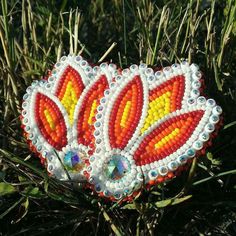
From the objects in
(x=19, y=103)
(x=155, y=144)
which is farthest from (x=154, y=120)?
(x=19, y=103)

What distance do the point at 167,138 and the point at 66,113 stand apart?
0.61 feet

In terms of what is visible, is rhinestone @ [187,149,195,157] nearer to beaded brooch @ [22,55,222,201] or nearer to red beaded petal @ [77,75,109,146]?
beaded brooch @ [22,55,222,201]

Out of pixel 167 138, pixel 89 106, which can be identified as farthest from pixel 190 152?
pixel 89 106

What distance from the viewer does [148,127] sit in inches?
30.8

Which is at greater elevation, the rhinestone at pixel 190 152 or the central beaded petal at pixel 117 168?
the rhinestone at pixel 190 152

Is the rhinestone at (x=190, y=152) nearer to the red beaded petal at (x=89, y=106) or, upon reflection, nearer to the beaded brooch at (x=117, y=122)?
the beaded brooch at (x=117, y=122)

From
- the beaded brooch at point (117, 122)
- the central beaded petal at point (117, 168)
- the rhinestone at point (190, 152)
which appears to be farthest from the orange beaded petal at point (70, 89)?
the rhinestone at point (190, 152)

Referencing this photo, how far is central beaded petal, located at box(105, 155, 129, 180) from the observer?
77cm

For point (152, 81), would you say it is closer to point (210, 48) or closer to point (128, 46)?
point (210, 48)

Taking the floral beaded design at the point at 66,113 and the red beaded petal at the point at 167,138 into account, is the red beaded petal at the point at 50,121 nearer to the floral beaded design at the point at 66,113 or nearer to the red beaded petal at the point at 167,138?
the floral beaded design at the point at 66,113

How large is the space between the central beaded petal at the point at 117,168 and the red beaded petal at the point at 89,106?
77 millimetres

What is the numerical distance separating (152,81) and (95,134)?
0.13 m

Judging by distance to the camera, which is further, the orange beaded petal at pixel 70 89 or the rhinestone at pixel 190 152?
the orange beaded petal at pixel 70 89

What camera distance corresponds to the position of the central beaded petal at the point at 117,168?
2.54ft
